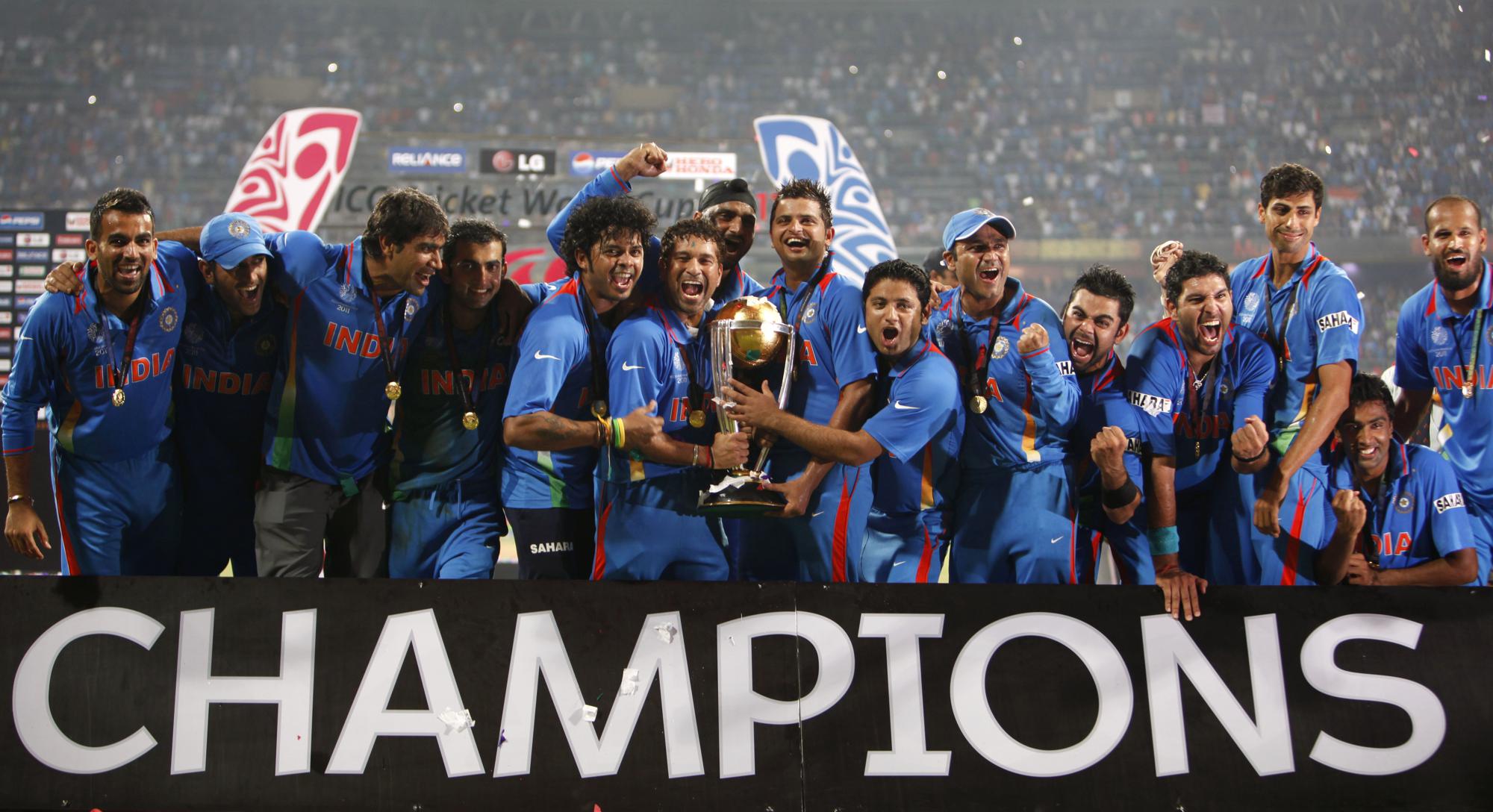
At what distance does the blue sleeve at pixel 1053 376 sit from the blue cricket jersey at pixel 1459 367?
1.75 metres

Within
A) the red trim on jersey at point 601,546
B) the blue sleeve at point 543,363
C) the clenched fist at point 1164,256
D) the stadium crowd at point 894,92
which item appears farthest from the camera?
the stadium crowd at point 894,92

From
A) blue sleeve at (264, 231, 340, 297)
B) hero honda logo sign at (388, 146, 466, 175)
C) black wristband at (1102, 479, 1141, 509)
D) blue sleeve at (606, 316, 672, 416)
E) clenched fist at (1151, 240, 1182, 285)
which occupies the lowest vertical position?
black wristband at (1102, 479, 1141, 509)

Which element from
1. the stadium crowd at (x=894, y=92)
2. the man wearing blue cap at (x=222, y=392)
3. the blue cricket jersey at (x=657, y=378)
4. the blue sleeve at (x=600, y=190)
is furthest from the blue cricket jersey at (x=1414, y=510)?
the stadium crowd at (x=894, y=92)

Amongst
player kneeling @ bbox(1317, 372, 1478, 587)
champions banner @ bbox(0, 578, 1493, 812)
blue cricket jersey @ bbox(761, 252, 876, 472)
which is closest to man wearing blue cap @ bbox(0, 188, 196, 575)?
champions banner @ bbox(0, 578, 1493, 812)

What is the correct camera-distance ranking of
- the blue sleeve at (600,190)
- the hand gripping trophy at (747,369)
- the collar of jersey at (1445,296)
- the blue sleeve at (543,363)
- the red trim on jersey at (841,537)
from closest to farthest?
the hand gripping trophy at (747,369) → the blue sleeve at (543,363) → the red trim on jersey at (841,537) → the blue sleeve at (600,190) → the collar of jersey at (1445,296)

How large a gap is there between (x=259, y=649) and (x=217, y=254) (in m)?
1.36

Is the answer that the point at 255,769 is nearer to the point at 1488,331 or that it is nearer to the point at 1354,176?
the point at 1488,331

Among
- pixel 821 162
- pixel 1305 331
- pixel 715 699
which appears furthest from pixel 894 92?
pixel 715 699

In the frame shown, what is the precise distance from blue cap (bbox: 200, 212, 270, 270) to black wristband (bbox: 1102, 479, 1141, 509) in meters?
2.96

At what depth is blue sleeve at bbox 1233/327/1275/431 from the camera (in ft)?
12.8

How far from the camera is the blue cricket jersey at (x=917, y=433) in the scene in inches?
139

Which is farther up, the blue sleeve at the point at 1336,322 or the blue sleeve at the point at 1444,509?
the blue sleeve at the point at 1336,322

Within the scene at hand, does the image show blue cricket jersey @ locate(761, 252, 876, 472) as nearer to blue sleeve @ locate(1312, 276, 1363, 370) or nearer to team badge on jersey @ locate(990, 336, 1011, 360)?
team badge on jersey @ locate(990, 336, 1011, 360)

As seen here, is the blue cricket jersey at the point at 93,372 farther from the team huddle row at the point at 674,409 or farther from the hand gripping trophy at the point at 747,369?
the hand gripping trophy at the point at 747,369
